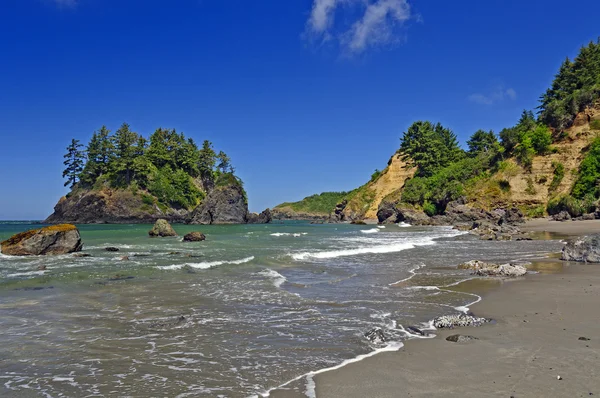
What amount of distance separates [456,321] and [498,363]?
220 centimetres

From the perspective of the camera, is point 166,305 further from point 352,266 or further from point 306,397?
point 352,266

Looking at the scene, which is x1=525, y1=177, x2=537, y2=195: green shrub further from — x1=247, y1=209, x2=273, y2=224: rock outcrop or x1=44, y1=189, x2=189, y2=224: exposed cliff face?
x1=44, y1=189, x2=189, y2=224: exposed cliff face

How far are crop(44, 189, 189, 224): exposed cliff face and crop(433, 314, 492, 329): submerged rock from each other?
88.8m

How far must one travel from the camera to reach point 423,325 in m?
7.61

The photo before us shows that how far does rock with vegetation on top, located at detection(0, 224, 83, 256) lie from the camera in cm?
2112

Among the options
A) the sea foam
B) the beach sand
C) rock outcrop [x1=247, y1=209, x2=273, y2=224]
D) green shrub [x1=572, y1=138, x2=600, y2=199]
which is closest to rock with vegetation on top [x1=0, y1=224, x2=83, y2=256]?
the sea foam

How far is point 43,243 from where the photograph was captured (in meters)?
21.4

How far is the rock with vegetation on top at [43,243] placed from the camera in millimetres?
21125

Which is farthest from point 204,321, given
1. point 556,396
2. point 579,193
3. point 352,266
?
point 579,193

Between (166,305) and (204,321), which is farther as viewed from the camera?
(166,305)

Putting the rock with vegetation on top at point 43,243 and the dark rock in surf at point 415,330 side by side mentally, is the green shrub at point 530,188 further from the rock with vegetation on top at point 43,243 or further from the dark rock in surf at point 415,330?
the dark rock in surf at point 415,330

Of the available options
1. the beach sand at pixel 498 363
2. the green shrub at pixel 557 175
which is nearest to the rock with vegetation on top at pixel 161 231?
the beach sand at pixel 498 363

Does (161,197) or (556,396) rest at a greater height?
(161,197)

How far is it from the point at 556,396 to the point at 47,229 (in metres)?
24.3
